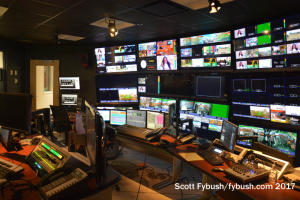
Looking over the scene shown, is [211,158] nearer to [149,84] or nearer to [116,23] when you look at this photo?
[149,84]

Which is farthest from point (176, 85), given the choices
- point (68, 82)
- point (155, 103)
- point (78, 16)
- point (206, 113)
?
point (68, 82)

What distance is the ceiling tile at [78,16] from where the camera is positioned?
3364 mm

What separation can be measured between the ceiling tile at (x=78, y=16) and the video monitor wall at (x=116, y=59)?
4.89ft

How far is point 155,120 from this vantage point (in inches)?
137

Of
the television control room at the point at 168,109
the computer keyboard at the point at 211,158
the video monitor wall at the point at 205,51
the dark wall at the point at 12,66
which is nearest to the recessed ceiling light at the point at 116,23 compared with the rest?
the television control room at the point at 168,109

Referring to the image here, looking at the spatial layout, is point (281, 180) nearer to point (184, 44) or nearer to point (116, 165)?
point (116, 165)

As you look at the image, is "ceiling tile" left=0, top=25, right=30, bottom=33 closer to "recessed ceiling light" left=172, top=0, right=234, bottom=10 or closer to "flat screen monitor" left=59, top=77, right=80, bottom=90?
"flat screen monitor" left=59, top=77, right=80, bottom=90

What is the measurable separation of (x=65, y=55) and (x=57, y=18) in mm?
3017

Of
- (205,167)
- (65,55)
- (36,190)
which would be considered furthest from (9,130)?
(65,55)

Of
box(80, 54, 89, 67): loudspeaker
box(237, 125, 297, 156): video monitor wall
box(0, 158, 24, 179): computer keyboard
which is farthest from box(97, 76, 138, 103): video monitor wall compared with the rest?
box(0, 158, 24, 179): computer keyboard

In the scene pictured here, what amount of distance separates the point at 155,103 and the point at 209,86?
1.24 meters

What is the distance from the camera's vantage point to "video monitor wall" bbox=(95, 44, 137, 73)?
5160 millimetres

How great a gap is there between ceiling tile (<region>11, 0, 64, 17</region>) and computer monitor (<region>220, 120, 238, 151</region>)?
9.55 feet

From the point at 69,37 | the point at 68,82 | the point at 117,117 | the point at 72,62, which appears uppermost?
the point at 69,37
